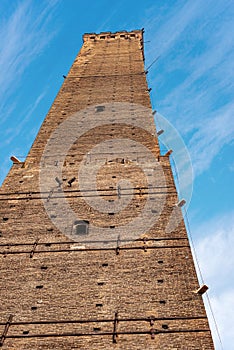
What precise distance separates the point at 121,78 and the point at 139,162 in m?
8.94

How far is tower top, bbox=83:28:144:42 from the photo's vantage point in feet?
97.5

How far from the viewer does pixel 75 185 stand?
39.6 ft

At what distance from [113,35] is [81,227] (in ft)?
→ 71.7

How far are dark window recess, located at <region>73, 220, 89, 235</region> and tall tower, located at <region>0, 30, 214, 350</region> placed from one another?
22mm

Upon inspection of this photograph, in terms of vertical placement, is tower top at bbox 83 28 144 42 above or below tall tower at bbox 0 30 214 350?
above

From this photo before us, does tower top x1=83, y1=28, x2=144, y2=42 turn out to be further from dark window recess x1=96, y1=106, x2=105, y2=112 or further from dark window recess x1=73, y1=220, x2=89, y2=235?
dark window recess x1=73, y1=220, x2=89, y2=235

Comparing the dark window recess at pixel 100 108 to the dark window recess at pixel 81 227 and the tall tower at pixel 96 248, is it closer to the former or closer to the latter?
the tall tower at pixel 96 248

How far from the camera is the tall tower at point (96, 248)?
762cm

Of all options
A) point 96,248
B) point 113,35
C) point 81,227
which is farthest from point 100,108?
point 113,35

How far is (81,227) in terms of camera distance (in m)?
10.4

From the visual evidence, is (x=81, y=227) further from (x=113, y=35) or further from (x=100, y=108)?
(x=113, y=35)

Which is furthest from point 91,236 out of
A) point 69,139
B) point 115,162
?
point 69,139

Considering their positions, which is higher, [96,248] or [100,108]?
[100,108]

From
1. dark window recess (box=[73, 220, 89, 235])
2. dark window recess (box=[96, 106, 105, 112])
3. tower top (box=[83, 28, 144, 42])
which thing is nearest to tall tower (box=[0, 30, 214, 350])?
dark window recess (box=[73, 220, 89, 235])
